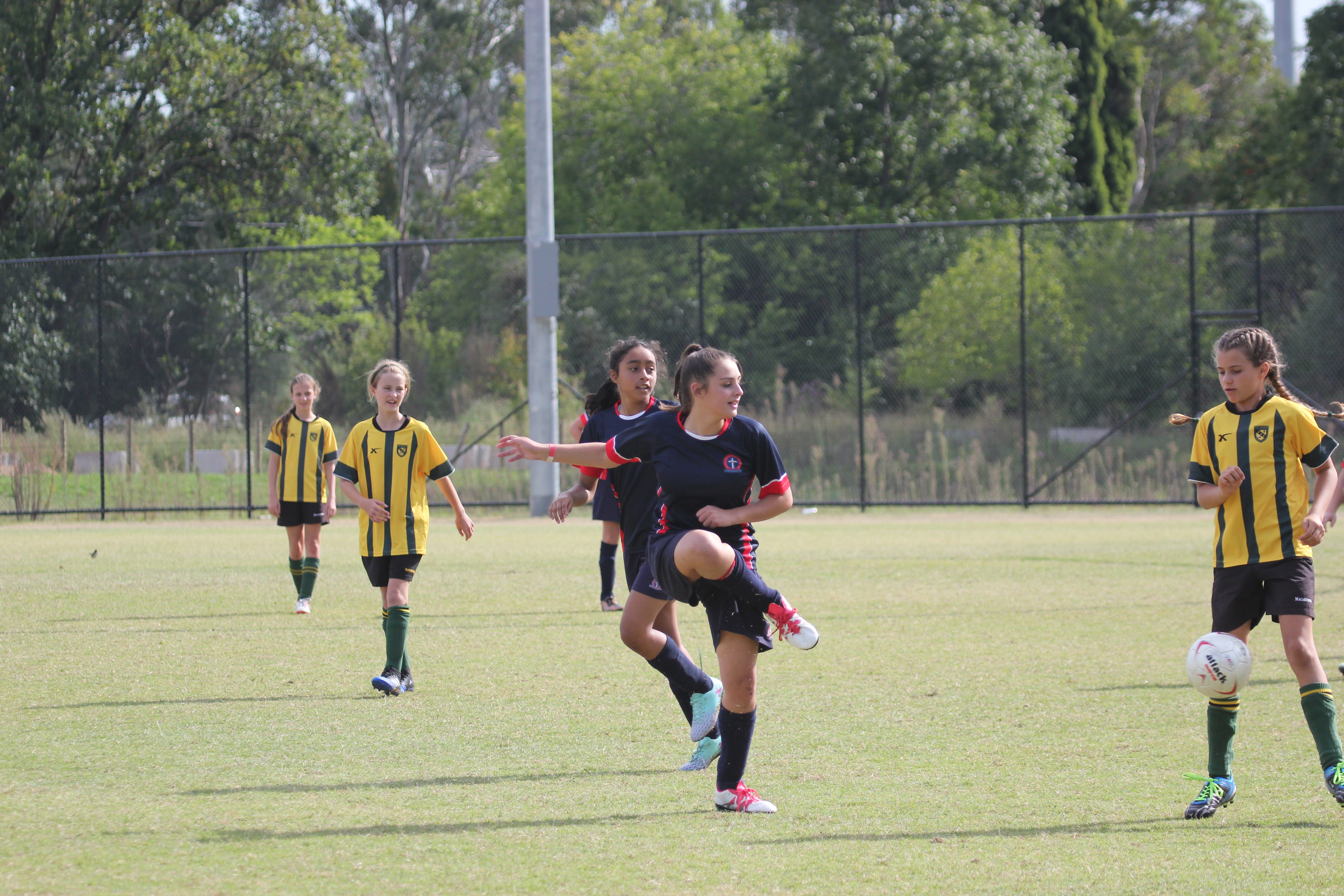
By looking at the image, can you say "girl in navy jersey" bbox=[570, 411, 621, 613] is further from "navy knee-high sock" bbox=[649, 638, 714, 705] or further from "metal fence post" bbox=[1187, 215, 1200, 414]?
"metal fence post" bbox=[1187, 215, 1200, 414]

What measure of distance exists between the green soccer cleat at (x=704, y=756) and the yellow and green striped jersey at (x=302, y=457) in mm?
5721

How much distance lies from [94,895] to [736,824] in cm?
185

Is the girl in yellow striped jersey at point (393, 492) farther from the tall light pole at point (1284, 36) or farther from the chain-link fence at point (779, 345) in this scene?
the tall light pole at point (1284, 36)

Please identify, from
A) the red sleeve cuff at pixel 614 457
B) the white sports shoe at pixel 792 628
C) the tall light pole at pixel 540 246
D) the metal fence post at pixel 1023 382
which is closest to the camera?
the white sports shoe at pixel 792 628

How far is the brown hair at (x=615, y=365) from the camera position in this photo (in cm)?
620

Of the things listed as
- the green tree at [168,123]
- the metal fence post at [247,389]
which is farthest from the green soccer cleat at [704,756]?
the green tree at [168,123]

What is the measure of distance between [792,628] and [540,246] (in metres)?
13.9

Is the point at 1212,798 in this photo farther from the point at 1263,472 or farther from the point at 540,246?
the point at 540,246

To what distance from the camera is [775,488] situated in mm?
4586

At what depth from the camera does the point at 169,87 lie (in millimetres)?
24609

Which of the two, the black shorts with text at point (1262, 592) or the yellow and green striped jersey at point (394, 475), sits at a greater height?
the yellow and green striped jersey at point (394, 475)

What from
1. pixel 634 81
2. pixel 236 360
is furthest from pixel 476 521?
pixel 634 81

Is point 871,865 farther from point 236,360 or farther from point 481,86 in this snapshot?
point 481,86

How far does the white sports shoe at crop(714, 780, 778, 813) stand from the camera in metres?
4.45
